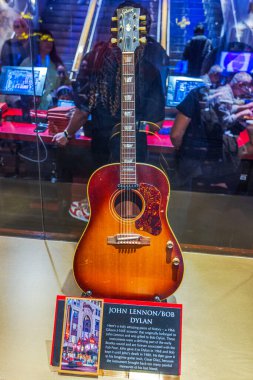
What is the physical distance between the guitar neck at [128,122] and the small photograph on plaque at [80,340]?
0.41 meters

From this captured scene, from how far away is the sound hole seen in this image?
3.62 ft

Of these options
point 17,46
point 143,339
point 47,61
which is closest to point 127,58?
point 143,339

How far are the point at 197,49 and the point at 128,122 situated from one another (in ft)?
3.89

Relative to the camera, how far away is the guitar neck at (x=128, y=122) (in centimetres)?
105

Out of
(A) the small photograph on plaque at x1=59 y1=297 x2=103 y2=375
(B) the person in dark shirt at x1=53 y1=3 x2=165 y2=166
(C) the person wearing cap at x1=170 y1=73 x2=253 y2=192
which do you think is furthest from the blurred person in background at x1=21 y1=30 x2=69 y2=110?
(A) the small photograph on plaque at x1=59 y1=297 x2=103 y2=375

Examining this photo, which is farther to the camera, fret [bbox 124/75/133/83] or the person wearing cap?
the person wearing cap

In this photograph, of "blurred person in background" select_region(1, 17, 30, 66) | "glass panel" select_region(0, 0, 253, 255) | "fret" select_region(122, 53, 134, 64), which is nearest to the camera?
"fret" select_region(122, 53, 134, 64)

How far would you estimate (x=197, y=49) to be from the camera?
198 centimetres

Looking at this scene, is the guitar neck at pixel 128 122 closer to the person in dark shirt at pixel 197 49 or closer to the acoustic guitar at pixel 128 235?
the acoustic guitar at pixel 128 235

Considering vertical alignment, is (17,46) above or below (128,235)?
above

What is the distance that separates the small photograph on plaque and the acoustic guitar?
0.44ft

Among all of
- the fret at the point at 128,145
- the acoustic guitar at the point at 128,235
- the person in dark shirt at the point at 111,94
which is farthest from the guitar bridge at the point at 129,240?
the person in dark shirt at the point at 111,94

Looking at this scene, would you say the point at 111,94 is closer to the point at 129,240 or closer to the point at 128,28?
the point at 128,28

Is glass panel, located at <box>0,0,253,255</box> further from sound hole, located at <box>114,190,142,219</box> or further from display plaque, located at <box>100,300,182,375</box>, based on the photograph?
display plaque, located at <box>100,300,182,375</box>
